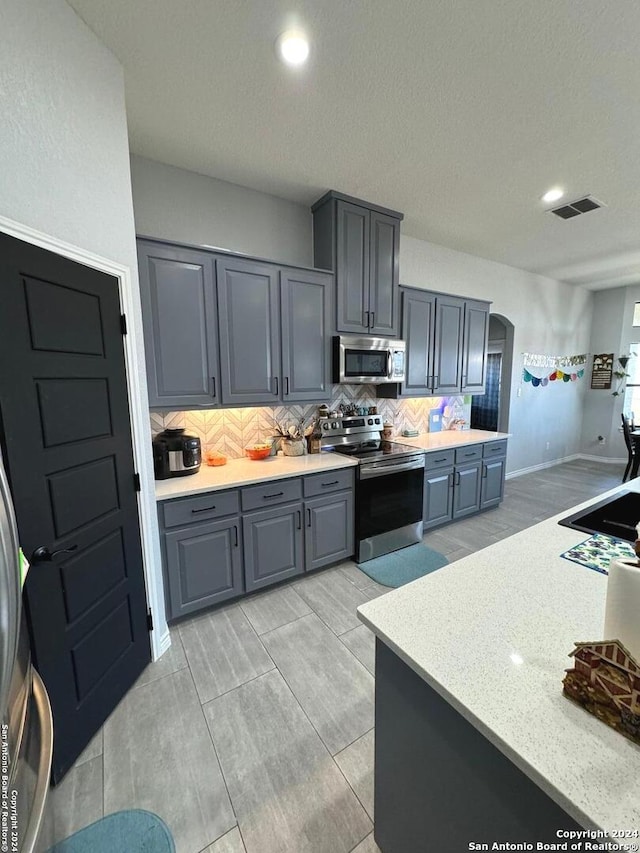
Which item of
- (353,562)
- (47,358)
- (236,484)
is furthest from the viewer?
(353,562)

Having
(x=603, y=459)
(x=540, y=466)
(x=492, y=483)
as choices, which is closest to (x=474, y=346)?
(x=492, y=483)

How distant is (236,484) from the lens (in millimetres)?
2281

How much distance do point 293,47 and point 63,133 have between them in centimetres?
112

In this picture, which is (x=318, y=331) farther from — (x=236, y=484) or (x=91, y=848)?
(x=91, y=848)

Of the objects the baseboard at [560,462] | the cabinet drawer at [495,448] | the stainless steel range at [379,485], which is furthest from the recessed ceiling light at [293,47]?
the baseboard at [560,462]

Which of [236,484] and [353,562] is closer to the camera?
[236,484]

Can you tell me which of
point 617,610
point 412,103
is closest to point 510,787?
point 617,610

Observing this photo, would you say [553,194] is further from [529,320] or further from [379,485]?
[379,485]

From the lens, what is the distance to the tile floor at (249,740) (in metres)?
1.27

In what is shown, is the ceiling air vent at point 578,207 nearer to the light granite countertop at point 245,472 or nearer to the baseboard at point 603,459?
the light granite countertop at point 245,472

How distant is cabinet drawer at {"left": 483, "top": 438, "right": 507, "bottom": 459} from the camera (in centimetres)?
386

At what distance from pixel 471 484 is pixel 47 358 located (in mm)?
3777

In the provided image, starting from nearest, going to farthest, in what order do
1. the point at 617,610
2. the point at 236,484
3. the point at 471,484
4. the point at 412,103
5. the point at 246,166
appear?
the point at 617,610 → the point at 412,103 → the point at 236,484 → the point at 246,166 → the point at 471,484

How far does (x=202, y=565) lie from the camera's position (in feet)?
7.41
